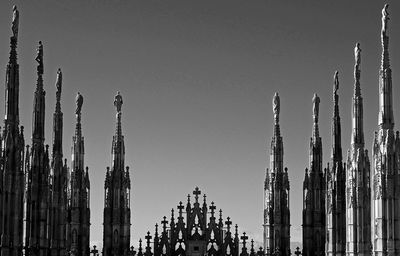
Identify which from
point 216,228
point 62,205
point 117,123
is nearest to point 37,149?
point 62,205

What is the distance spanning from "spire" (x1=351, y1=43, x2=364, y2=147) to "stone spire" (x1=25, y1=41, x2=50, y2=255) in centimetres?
1760

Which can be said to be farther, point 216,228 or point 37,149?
point 216,228

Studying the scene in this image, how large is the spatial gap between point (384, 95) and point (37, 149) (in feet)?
64.4

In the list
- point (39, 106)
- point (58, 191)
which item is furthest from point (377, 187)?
point (58, 191)

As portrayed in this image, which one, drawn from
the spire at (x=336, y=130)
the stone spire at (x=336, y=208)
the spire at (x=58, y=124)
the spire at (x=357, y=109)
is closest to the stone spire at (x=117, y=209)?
the spire at (x=58, y=124)

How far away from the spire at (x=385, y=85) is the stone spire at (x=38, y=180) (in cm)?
1902

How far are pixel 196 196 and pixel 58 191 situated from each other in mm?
12071

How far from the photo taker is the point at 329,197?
64.2 meters

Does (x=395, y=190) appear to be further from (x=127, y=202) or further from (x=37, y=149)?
(x=127, y=202)

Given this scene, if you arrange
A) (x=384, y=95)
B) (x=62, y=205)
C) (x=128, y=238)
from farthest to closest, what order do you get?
(x=128, y=238) → (x=62, y=205) → (x=384, y=95)

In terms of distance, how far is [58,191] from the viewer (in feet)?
202

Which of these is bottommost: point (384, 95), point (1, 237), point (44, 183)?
point (1, 237)

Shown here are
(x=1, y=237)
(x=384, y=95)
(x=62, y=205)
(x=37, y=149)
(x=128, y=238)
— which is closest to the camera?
(x=1, y=237)

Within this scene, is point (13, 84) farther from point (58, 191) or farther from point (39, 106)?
point (58, 191)
